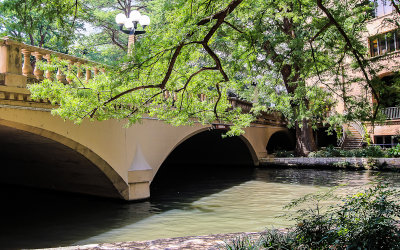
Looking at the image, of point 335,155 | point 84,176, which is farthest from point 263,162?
point 84,176

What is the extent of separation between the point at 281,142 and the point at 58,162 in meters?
19.9

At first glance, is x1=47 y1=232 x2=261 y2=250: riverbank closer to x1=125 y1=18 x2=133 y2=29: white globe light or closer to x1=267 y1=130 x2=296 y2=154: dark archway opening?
x1=125 y1=18 x2=133 y2=29: white globe light

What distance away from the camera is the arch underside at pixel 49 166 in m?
7.73

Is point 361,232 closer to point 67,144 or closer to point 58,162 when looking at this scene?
point 67,144

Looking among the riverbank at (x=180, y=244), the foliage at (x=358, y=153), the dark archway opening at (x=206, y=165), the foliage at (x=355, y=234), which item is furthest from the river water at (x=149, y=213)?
the foliage at (x=358, y=153)

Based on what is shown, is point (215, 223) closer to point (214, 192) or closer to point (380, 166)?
point (214, 192)

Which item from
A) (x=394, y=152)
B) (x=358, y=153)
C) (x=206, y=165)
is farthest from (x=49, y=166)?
(x=394, y=152)

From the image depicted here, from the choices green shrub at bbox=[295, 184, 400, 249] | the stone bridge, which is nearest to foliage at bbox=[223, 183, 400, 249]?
green shrub at bbox=[295, 184, 400, 249]

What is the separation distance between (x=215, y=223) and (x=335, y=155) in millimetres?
12154

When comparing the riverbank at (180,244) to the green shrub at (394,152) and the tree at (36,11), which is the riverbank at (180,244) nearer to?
the tree at (36,11)

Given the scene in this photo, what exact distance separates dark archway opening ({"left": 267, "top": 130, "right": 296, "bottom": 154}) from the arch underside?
1701cm

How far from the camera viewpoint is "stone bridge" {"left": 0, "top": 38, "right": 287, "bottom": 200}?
634 cm

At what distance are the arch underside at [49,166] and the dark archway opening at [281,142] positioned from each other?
55.8ft

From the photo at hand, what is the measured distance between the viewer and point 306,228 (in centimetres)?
320
